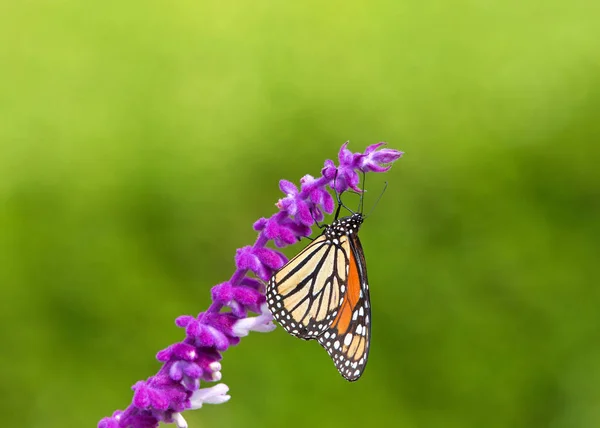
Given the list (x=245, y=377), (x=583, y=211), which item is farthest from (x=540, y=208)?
(x=245, y=377)

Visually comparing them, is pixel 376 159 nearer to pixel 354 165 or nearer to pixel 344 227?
pixel 354 165

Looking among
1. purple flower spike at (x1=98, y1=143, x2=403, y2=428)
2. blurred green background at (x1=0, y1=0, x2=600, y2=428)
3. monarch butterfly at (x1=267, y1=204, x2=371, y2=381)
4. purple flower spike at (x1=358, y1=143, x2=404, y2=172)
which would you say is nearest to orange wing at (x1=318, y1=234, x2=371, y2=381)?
monarch butterfly at (x1=267, y1=204, x2=371, y2=381)

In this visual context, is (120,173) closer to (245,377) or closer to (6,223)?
(6,223)

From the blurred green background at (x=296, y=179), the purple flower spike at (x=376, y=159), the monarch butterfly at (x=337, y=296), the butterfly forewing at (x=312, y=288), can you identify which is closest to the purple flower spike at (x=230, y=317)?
the purple flower spike at (x=376, y=159)

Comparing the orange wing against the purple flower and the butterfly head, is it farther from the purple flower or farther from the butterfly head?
the purple flower

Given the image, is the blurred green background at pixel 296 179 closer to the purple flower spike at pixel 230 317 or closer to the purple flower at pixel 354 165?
the purple flower spike at pixel 230 317

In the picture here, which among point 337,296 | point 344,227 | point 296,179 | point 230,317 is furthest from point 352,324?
point 296,179
